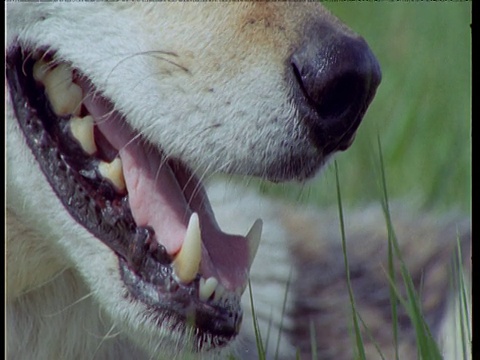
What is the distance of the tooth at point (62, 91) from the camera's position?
7.95 ft

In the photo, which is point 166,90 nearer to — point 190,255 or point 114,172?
point 114,172

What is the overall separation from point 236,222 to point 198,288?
87cm

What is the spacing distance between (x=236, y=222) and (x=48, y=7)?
38.7 inches

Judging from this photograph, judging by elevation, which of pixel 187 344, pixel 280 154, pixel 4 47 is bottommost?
pixel 187 344

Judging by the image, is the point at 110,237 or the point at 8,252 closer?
the point at 110,237

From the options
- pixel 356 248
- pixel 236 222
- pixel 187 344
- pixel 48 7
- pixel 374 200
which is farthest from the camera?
pixel 374 200

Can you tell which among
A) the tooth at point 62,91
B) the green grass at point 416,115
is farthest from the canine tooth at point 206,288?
the green grass at point 416,115

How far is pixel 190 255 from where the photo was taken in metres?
2.25

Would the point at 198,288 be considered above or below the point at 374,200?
above

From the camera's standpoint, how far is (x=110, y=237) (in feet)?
7.63

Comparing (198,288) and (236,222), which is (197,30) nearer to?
(198,288)

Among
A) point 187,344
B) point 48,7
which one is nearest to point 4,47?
point 48,7

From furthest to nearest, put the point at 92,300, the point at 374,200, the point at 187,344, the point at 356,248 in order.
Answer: the point at 374,200 < the point at 356,248 < the point at 92,300 < the point at 187,344

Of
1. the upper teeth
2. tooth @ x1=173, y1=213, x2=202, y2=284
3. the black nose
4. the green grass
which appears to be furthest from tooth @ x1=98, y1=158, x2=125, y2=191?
the green grass
